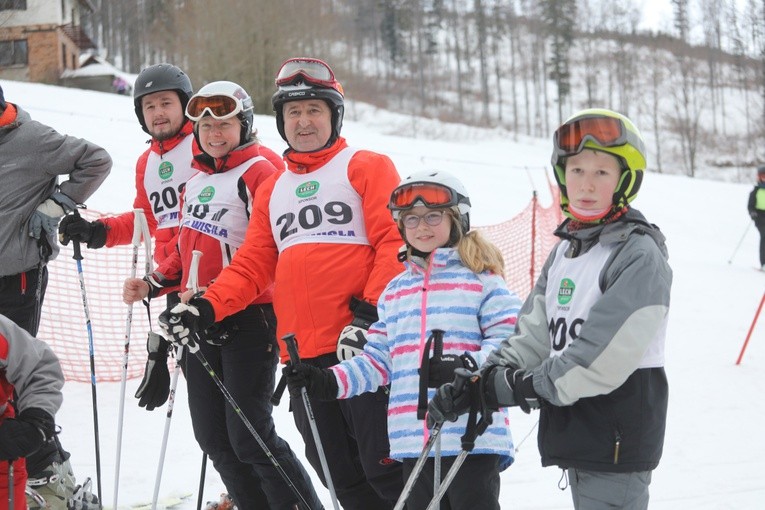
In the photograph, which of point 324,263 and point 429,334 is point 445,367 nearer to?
point 429,334

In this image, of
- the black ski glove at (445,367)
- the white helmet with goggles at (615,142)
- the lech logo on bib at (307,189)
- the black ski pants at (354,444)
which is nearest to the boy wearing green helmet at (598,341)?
the white helmet with goggles at (615,142)

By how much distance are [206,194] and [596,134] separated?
1983 millimetres

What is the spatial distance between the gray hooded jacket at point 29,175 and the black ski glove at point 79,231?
113 millimetres

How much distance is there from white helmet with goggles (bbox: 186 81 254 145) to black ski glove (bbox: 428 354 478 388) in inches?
65.9

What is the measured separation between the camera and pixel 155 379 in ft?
13.3

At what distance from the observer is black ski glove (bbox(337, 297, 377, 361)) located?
321 centimetres

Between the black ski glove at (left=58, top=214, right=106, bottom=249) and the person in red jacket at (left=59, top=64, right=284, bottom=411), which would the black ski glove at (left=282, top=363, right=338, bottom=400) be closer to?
the person in red jacket at (left=59, top=64, right=284, bottom=411)

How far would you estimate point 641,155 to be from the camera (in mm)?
2656

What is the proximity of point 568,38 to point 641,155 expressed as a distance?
188ft

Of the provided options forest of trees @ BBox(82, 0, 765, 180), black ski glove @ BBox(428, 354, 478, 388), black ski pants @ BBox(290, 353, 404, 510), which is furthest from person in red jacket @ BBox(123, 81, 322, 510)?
forest of trees @ BBox(82, 0, 765, 180)

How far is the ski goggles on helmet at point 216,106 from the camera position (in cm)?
396

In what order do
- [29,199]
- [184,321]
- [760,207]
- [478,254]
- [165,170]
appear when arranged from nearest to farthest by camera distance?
1. [478,254]
2. [184,321]
3. [165,170]
4. [29,199]
5. [760,207]

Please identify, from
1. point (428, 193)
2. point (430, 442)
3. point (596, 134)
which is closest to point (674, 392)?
point (428, 193)

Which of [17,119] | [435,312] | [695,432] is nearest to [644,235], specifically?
[435,312]
